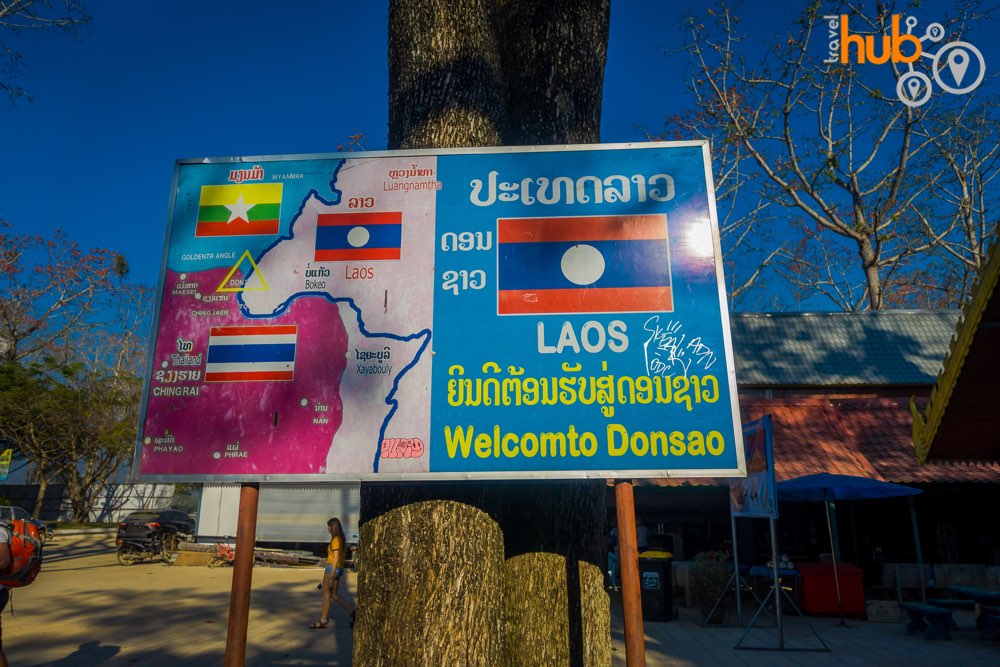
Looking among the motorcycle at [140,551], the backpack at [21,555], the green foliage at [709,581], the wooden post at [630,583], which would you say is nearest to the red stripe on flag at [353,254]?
the wooden post at [630,583]

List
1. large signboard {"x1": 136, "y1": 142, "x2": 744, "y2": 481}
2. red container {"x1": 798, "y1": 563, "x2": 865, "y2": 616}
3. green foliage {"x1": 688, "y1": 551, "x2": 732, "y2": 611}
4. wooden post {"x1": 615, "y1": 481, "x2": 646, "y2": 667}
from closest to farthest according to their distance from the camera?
1. wooden post {"x1": 615, "y1": 481, "x2": 646, "y2": 667}
2. large signboard {"x1": 136, "y1": 142, "x2": 744, "y2": 481}
3. green foliage {"x1": 688, "y1": 551, "x2": 732, "y2": 611}
4. red container {"x1": 798, "y1": 563, "x2": 865, "y2": 616}

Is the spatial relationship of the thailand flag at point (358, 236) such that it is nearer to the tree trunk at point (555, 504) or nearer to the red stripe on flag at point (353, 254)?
the red stripe on flag at point (353, 254)

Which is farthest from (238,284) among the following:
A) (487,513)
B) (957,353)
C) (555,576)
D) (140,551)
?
(140,551)

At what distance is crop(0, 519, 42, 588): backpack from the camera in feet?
16.5

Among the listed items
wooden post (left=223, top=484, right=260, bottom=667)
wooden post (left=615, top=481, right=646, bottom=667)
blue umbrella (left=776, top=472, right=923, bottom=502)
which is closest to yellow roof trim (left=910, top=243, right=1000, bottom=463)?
blue umbrella (left=776, top=472, right=923, bottom=502)

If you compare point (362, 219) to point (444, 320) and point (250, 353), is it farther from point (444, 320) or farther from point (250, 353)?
point (250, 353)

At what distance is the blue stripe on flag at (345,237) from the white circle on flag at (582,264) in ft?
2.90

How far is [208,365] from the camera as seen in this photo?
3.34 metres

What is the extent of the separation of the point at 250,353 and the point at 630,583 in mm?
2109

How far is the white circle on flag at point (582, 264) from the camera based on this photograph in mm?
3320

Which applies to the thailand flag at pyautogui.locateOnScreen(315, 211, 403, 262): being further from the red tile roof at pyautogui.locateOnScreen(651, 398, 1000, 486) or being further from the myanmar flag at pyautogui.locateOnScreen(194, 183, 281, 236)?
the red tile roof at pyautogui.locateOnScreen(651, 398, 1000, 486)

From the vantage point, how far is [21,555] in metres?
5.09

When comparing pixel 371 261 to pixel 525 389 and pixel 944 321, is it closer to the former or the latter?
pixel 525 389

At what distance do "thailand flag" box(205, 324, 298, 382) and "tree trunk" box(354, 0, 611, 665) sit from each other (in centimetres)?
77
